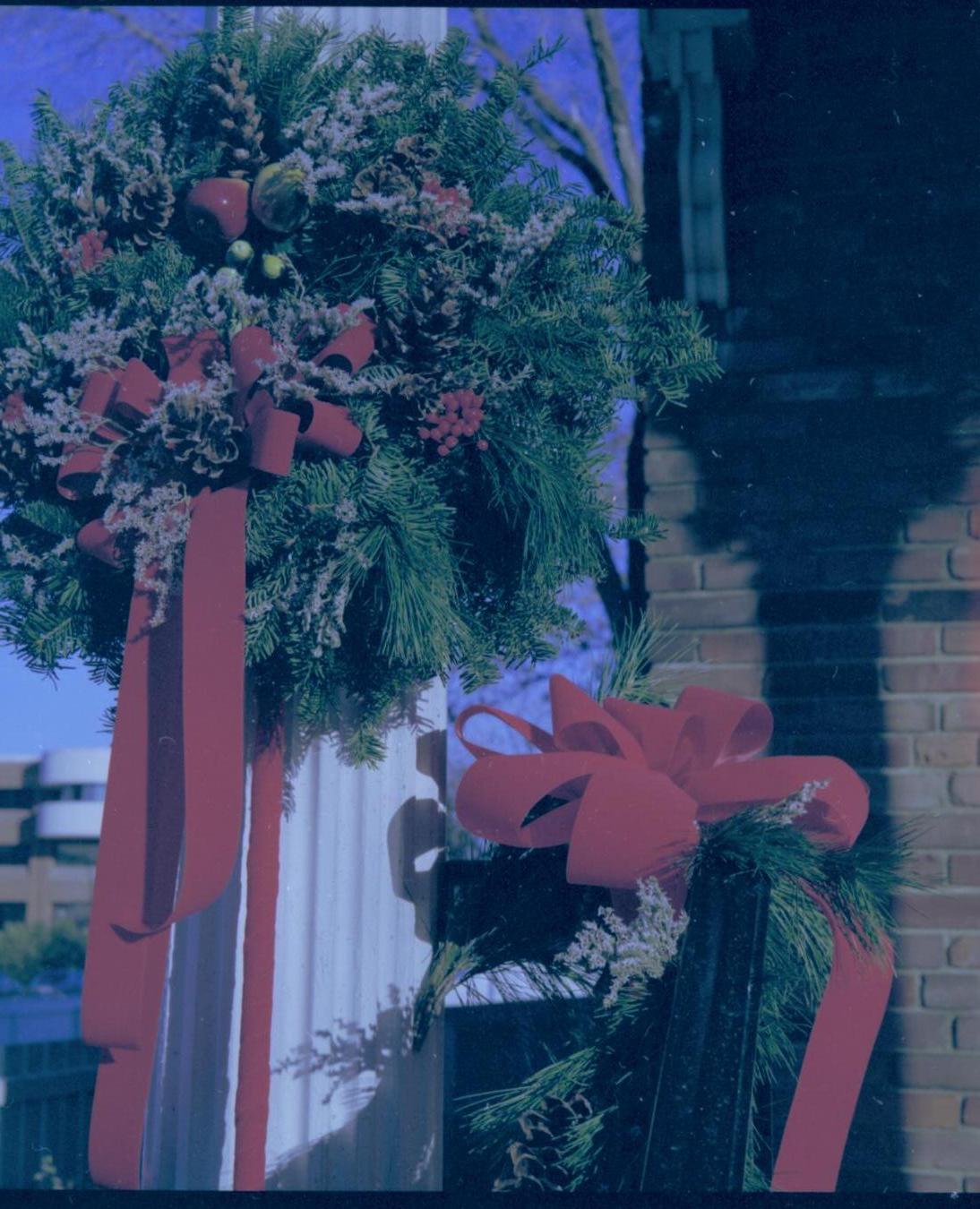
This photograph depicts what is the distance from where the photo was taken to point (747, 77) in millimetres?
1895

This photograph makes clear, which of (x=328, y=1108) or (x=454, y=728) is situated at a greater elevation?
(x=454, y=728)

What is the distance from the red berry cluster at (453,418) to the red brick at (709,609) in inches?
31.7

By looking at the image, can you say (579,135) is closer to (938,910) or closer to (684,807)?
(938,910)

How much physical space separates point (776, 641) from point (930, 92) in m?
0.97

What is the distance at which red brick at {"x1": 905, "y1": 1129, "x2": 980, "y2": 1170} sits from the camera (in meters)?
1.66

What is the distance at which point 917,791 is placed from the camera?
68.5 inches

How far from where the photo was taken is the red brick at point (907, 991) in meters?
1.71

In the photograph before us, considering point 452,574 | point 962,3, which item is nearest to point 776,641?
point 452,574

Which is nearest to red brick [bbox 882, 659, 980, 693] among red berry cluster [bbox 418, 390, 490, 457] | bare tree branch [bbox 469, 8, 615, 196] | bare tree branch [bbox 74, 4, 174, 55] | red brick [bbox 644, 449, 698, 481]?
red brick [bbox 644, 449, 698, 481]

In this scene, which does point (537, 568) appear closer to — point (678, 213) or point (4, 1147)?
point (678, 213)

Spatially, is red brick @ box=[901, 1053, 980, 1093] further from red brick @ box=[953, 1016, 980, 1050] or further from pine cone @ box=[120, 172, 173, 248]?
pine cone @ box=[120, 172, 173, 248]

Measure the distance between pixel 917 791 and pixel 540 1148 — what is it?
34.8 inches

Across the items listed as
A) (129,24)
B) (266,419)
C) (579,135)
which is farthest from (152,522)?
(579,135)

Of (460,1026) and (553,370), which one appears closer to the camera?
(553,370)
